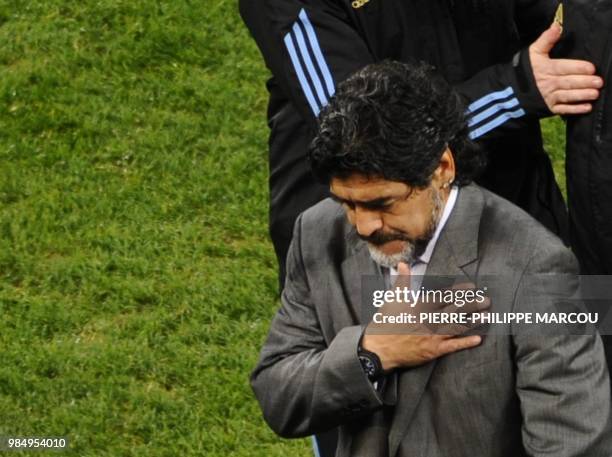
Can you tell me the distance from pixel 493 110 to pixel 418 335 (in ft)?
3.09

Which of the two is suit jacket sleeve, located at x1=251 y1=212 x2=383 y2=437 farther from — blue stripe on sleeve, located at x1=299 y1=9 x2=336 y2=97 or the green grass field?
the green grass field

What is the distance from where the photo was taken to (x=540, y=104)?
488cm

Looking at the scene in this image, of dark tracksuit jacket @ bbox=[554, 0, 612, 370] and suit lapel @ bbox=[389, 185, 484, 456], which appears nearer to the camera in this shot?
suit lapel @ bbox=[389, 185, 484, 456]

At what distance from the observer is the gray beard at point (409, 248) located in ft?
14.1

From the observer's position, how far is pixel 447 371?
4.28 meters

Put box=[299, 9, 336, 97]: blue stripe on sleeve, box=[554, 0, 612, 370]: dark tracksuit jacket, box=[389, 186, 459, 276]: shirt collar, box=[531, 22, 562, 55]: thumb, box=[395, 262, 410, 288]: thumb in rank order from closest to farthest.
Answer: box=[395, 262, 410, 288]: thumb, box=[389, 186, 459, 276]: shirt collar, box=[554, 0, 612, 370]: dark tracksuit jacket, box=[531, 22, 562, 55]: thumb, box=[299, 9, 336, 97]: blue stripe on sleeve

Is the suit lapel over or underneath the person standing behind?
underneath

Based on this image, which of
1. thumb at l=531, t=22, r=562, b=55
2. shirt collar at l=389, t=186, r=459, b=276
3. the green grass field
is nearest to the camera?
shirt collar at l=389, t=186, r=459, b=276

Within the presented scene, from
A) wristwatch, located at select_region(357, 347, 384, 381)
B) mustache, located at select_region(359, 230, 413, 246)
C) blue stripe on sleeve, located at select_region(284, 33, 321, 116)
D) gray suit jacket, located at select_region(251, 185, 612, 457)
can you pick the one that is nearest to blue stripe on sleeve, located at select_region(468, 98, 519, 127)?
blue stripe on sleeve, located at select_region(284, 33, 321, 116)

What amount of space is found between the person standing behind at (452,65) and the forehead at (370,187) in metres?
0.74

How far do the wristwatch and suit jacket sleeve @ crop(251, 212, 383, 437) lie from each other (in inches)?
0.6

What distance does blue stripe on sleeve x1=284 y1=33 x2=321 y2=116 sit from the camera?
16.3ft

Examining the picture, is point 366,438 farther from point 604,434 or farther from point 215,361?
point 215,361

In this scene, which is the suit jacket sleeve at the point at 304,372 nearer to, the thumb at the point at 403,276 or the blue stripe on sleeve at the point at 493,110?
the thumb at the point at 403,276
